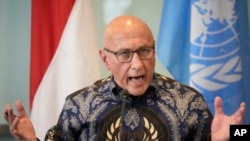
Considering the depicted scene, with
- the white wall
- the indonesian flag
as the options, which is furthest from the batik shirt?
the white wall

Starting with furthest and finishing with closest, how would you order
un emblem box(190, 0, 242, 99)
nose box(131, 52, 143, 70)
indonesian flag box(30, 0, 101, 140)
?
indonesian flag box(30, 0, 101, 140) < un emblem box(190, 0, 242, 99) < nose box(131, 52, 143, 70)

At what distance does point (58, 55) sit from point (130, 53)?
31.1 inches

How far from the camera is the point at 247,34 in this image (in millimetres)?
2203

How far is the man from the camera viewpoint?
59.8 inches

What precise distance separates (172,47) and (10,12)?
999 millimetres

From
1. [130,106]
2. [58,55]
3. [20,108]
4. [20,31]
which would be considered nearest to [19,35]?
[20,31]

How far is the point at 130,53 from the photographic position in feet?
4.99

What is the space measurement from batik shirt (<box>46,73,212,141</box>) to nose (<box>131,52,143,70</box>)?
130 mm

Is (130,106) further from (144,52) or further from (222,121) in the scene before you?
(222,121)

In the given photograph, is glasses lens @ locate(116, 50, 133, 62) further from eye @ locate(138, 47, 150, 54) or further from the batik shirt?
the batik shirt

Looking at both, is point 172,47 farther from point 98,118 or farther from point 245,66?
point 98,118

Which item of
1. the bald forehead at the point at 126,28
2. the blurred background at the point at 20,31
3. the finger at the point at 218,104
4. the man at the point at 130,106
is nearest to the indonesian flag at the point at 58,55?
the blurred background at the point at 20,31

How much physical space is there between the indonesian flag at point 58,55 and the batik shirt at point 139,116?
500 millimetres

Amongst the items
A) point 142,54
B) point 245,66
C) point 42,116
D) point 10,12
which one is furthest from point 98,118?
point 10,12
